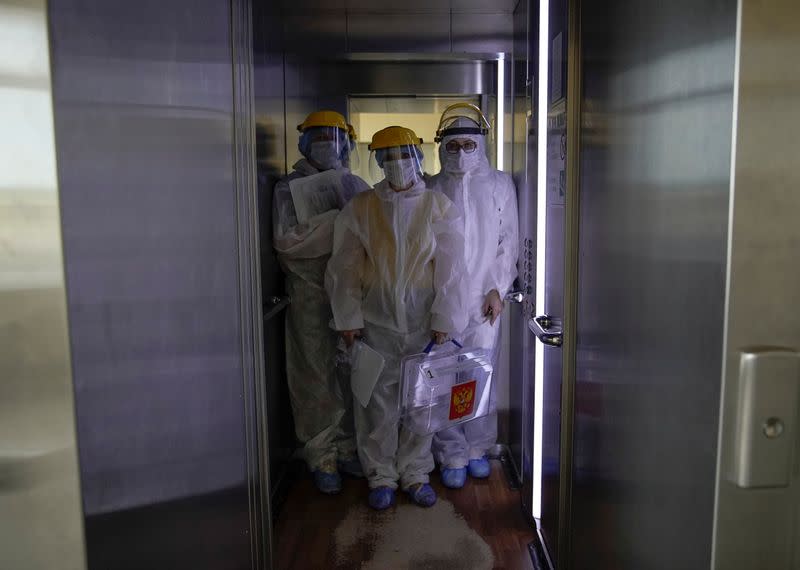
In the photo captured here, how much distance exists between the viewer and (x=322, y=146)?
2.90m

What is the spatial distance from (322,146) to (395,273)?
67 centimetres

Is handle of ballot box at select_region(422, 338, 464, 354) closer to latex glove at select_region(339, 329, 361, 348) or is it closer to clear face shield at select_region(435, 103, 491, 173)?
latex glove at select_region(339, 329, 361, 348)

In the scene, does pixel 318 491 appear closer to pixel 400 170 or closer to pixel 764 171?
pixel 400 170

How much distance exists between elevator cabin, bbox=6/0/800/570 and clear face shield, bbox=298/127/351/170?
3.46ft

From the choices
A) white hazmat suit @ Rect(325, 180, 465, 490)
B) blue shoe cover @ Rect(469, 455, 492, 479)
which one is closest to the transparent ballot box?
white hazmat suit @ Rect(325, 180, 465, 490)

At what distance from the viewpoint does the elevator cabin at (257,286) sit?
67 cm

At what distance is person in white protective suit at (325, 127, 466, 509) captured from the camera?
267cm

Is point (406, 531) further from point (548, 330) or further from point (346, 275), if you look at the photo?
point (548, 330)

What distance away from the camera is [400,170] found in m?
2.69

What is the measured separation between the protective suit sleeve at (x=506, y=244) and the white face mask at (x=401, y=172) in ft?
1.27

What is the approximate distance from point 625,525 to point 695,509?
39 centimetres

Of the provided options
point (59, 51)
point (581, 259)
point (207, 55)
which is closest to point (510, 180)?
point (581, 259)

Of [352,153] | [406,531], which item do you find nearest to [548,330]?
[406,531]

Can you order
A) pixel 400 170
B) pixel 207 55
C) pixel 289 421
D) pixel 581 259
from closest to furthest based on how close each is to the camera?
1. pixel 207 55
2. pixel 581 259
3. pixel 400 170
4. pixel 289 421
